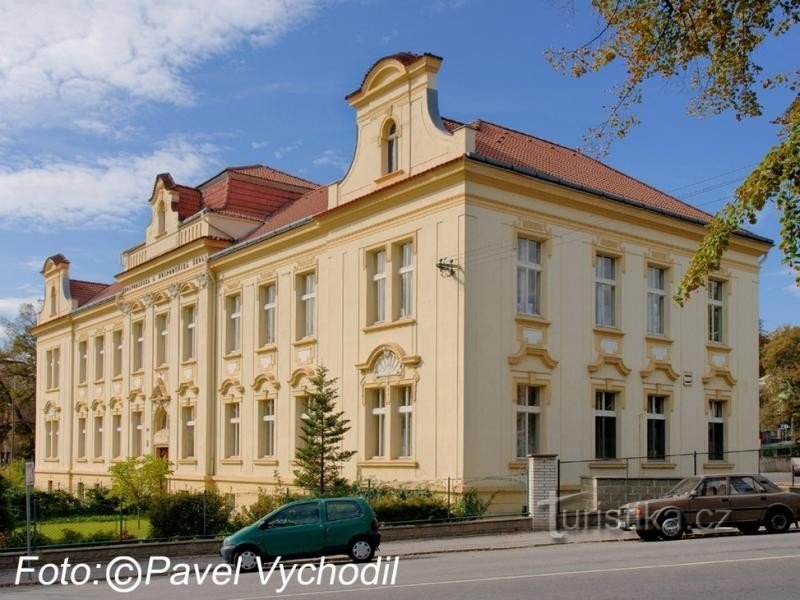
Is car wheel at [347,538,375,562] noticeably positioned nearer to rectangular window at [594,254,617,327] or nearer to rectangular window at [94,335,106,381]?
rectangular window at [594,254,617,327]

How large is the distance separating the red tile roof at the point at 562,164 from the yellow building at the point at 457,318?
143 millimetres

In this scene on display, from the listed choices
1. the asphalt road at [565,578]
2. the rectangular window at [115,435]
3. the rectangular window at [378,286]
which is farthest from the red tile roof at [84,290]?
the asphalt road at [565,578]

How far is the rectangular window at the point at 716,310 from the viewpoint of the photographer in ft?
109

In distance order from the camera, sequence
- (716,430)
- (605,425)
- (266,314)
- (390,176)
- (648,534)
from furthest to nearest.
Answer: (266,314), (716,430), (605,425), (390,176), (648,534)

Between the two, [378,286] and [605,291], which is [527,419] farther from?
[378,286]

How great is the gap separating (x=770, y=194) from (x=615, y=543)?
12.6m

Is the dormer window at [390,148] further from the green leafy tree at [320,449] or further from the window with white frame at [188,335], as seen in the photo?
the window with white frame at [188,335]

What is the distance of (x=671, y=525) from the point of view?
21.1m

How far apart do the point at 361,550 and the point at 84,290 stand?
42.2m

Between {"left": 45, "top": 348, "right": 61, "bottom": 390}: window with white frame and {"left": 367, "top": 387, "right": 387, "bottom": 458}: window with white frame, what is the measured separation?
32710 mm

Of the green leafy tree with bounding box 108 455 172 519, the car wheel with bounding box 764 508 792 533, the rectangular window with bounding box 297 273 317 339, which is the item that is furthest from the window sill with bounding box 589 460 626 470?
the green leafy tree with bounding box 108 455 172 519

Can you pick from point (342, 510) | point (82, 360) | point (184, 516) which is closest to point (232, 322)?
point (184, 516)

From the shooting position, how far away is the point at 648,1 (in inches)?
439

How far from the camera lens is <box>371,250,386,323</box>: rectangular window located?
1162 inches
